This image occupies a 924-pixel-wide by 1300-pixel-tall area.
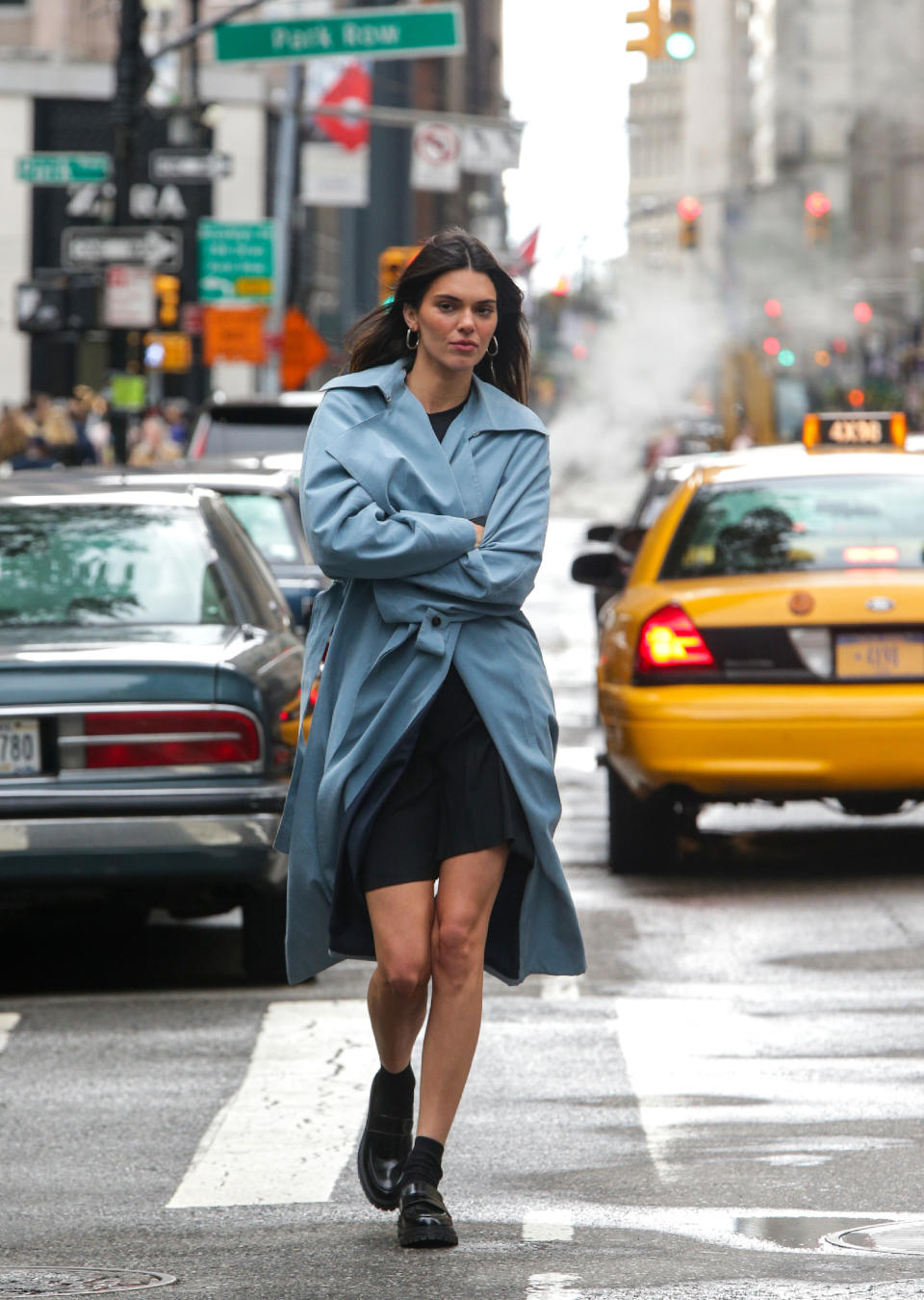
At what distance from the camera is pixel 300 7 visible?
34.7 m

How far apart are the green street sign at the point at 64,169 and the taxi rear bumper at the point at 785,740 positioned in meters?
16.2

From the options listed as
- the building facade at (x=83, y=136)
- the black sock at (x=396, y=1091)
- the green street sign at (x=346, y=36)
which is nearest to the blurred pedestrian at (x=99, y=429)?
the building facade at (x=83, y=136)

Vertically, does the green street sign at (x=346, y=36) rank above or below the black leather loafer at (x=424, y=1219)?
above

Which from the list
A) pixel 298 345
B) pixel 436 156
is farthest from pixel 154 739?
pixel 436 156

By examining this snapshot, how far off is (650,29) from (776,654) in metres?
13.6

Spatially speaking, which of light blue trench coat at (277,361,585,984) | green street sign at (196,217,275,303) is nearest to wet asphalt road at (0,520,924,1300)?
light blue trench coat at (277,361,585,984)

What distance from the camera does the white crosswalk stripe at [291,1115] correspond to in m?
5.25

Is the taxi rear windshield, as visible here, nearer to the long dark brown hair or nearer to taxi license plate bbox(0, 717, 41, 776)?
taxi license plate bbox(0, 717, 41, 776)

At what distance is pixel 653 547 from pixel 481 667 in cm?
515

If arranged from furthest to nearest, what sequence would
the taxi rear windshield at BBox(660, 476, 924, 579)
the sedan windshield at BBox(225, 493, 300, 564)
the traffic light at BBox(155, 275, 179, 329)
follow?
the traffic light at BBox(155, 275, 179, 329) → the sedan windshield at BBox(225, 493, 300, 564) → the taxi rear windshield at BBox(660, 476, 924, 579)

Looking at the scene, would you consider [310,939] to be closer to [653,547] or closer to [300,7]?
[653,547]

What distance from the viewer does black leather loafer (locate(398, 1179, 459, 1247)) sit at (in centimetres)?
462

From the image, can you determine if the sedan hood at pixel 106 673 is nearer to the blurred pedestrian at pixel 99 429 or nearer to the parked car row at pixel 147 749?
the parked car row at pixel 147 749

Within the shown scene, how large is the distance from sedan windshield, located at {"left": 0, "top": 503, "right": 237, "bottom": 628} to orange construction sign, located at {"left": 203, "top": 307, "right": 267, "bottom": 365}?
2321 cm
